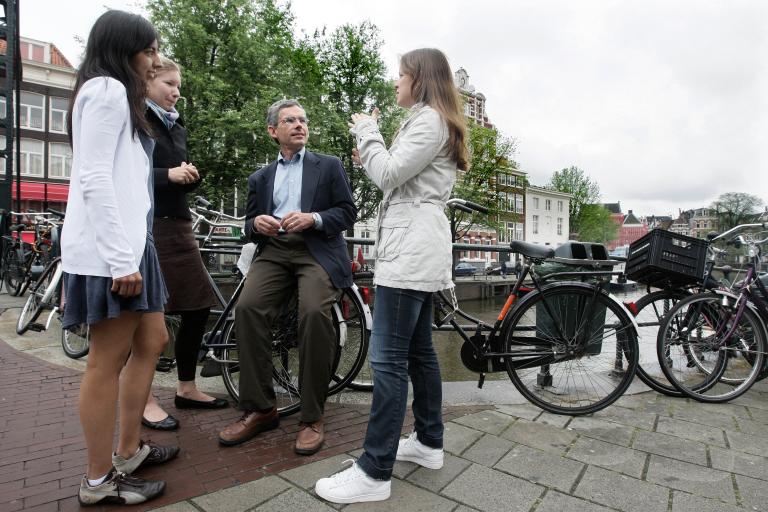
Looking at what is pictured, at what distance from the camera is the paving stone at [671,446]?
2459 millimetres

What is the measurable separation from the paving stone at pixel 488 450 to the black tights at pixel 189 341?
1747 mm

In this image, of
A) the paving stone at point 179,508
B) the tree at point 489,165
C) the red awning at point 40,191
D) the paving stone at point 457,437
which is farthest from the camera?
the tree at point 489,165

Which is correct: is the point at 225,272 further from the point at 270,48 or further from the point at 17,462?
the point at 270,48

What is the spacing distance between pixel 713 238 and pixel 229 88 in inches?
695

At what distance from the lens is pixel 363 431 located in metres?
2.72

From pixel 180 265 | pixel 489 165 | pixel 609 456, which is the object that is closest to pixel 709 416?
pixel 609 456

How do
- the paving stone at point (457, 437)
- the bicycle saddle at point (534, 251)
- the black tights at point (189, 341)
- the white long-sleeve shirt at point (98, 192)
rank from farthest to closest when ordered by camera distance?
the black tights at point (189, 341) < the bicycle saddle at point (534, 251) < the paving stone at point (457, 437) < the white long-sleeve shirt at point (98, 192)

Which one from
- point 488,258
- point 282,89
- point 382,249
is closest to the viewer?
point 382,249

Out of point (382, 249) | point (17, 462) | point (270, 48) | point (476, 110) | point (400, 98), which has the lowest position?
point (17, 462)

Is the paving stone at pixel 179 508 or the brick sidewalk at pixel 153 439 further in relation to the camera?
the brick sidewalk at pixel 153 439

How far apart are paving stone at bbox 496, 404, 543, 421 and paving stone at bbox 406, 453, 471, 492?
752mm

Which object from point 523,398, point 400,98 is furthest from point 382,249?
point 523,398

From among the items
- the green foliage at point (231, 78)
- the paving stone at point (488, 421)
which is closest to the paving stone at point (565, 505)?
the paving stone at point (488, 421)

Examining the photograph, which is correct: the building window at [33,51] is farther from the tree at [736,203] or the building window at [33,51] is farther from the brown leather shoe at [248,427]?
the tree at [736,203]
